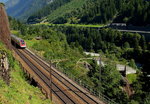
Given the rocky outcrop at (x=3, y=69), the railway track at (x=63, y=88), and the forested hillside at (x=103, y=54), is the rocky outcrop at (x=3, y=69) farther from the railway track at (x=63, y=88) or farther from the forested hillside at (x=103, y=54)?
the forested hillside at (x=103, y=54)

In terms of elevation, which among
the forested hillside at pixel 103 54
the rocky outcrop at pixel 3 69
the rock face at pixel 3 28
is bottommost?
the forested hillside at pixel 103 54

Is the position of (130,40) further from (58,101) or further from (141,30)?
(58,101)

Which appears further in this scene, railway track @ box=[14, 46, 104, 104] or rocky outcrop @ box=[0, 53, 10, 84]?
railway track @ box=[14, 46, 104, 104]

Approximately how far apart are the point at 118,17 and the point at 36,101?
170 metres

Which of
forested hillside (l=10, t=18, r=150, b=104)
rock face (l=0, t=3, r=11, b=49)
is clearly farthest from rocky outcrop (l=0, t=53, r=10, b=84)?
forested hillside (l=10, t=18, r=150, b=104)

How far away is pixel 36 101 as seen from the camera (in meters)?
28.6

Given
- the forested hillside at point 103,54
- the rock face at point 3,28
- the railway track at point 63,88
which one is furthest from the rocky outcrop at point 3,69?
the forested hillside at point 103,54

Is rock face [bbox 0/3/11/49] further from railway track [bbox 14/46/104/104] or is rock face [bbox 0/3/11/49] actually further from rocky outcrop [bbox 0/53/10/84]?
railway track [bbox 14/46/104/104]

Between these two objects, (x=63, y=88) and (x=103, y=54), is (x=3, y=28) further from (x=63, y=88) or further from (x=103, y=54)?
(x=103, y=54)

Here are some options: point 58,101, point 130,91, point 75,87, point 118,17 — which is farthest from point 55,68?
point 118,17

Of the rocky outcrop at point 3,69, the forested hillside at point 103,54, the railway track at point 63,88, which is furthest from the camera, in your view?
the forested hillside at point 103,54

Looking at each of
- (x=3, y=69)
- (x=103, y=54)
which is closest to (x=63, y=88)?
(x=3, y=69)

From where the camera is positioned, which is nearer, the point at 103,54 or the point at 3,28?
the point at 3,28

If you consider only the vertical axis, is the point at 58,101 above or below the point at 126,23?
below
